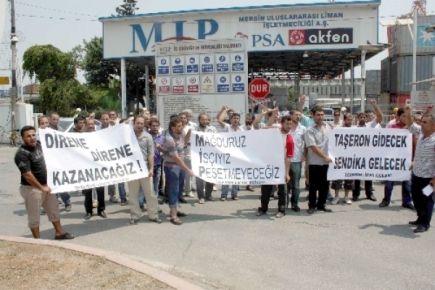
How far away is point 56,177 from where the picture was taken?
24.2ft

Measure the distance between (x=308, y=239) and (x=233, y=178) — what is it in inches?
83.2

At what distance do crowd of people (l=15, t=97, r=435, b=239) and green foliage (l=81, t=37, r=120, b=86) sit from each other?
41.2 m

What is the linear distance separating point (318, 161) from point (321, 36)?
17373 millimetres

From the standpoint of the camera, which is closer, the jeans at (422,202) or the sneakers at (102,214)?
the jeans at (422,202)

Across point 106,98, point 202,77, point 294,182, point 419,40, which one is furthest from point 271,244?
point 106,98

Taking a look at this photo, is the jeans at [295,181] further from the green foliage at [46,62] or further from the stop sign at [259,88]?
the green foliage at [46,62]

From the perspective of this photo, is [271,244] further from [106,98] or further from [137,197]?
[106,98]

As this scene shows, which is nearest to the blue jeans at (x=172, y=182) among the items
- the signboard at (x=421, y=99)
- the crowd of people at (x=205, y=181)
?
the crowd of people at (x=205, y=181)

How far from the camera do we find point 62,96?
4191 centimetres

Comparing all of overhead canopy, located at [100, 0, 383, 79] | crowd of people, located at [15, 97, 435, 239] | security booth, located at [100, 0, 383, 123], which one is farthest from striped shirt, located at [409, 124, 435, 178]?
overhead canopy, located at [100, 0, 383, 79]

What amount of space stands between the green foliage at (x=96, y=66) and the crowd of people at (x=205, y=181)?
41.2m

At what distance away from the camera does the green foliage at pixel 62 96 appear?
4188cm

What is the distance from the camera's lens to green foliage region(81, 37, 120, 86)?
5041 cm

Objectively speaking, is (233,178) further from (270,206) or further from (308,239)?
(308,239)
